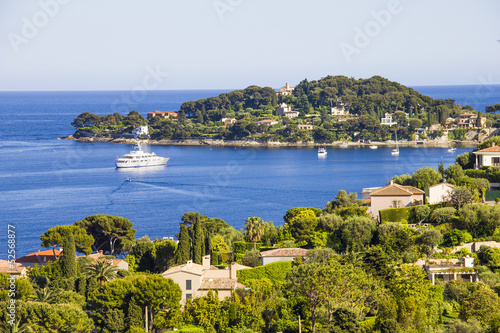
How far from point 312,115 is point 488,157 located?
102 meters

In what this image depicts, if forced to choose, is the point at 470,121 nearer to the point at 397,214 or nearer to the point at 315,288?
the point at 397,214

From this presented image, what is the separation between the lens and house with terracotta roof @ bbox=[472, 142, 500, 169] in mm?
39062

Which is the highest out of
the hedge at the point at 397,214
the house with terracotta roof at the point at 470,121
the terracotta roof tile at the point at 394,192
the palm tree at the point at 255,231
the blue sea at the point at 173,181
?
the house with terracotta roof at the point at 470,121

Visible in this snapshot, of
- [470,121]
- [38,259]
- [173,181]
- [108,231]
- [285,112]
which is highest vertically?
[285,112]

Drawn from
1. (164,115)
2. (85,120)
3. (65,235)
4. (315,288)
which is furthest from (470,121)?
(315,288)

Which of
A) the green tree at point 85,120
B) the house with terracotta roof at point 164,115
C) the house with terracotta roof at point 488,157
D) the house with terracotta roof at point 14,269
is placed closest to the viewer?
the house with terracotta roof at point 14,269

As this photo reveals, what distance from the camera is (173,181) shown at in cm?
7950

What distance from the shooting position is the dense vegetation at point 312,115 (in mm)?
123875

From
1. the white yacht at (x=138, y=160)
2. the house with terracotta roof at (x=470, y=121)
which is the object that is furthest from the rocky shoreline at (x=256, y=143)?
the white yacht at (x=138, y=160)

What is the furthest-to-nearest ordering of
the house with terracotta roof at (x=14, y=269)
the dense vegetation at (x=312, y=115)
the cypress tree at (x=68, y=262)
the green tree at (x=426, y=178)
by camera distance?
the dense vegetation at (x=312, y=115) < the green tree at (x=426, y=178) < the house with terracotta roof at (x=14, y=269) < the cypress tree at (x=68, y=262)

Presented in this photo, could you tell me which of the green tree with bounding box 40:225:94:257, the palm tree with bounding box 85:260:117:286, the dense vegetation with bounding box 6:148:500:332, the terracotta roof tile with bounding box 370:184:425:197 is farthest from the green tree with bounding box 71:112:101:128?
the palm tree with bounding box 85:260:117:286

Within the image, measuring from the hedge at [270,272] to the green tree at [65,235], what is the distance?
35.6ft

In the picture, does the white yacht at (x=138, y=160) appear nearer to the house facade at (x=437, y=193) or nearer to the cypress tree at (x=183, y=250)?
the cypress tree at (x=183, y=250)

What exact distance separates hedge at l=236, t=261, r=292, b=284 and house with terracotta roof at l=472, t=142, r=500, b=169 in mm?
16269
